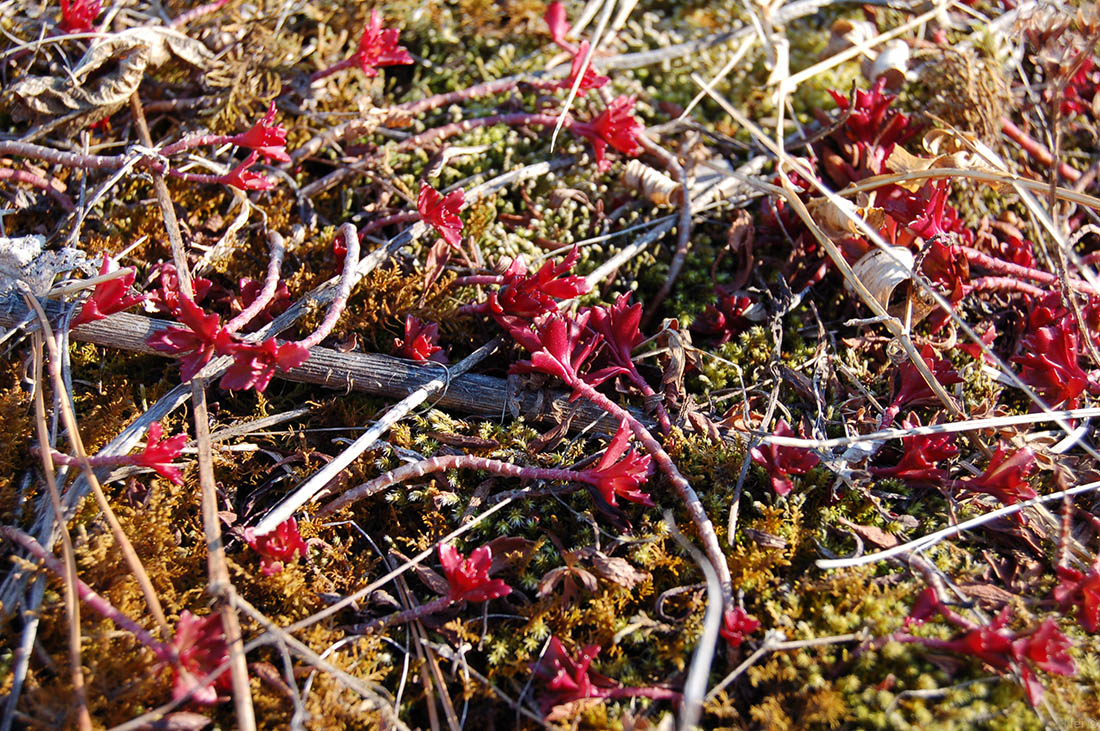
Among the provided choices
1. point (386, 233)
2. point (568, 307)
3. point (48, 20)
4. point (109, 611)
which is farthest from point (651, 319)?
point (48, 20)

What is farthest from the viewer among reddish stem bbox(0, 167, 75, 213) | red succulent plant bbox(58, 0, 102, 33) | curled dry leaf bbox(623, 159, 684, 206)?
curled dry leaf bbox(623, 159, 684, 206)

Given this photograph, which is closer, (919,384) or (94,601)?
(94,601)

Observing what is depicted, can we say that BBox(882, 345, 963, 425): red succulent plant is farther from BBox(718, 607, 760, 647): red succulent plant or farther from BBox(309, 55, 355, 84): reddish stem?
BBox(309, 55, 355, 84): reddish stem

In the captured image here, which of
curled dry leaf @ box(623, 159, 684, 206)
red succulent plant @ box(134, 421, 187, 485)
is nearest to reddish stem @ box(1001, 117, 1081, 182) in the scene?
curled dry leaf @ box(623, 159, 684, 206)

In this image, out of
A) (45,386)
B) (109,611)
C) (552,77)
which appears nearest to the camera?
(109,611)

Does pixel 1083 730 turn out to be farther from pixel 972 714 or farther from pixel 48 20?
pixel 48 20

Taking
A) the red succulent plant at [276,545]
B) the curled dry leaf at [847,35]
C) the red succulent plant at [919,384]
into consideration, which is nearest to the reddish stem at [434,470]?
the red succulent plant at [276,545]

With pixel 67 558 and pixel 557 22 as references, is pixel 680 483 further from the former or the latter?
pixel 557 22

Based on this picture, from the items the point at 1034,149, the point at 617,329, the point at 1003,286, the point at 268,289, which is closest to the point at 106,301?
the point at 268,289

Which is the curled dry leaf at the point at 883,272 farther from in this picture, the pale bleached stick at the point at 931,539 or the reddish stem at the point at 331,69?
the reddish stem at the point at 331,69

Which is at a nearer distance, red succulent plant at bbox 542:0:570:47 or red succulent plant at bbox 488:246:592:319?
red succulent plant at bbox 488:246:592:319

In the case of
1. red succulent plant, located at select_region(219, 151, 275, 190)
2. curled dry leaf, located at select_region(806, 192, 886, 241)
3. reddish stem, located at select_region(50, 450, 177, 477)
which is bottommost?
reddish stem, located at select_region(50, 450, 177, 477)
